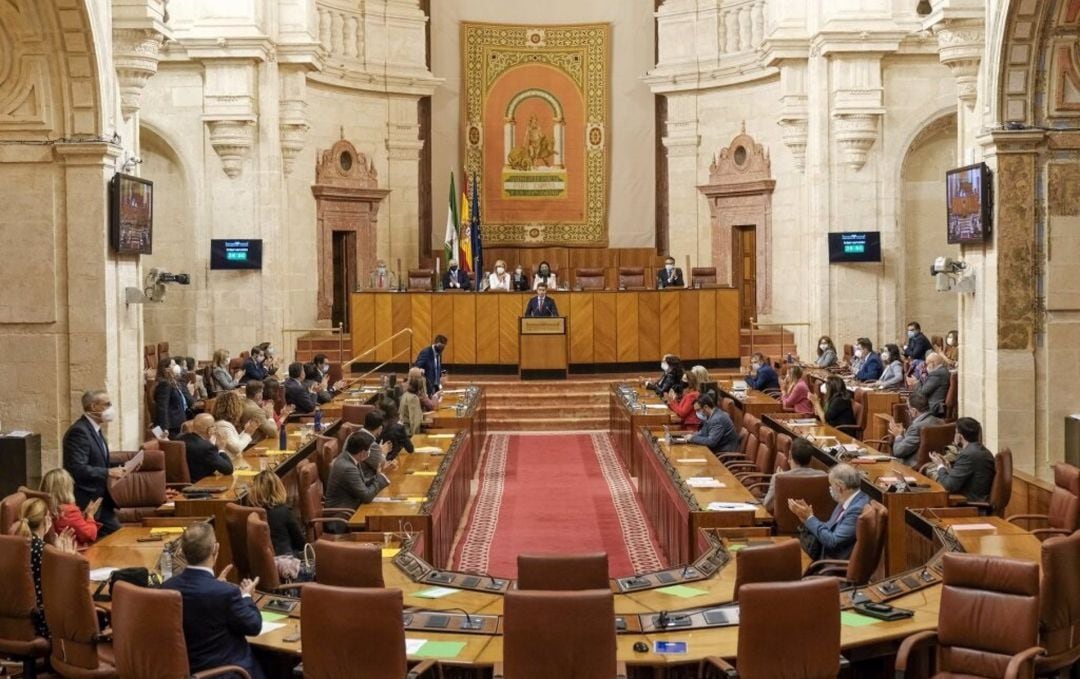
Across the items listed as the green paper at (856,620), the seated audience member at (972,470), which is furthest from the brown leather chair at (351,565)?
the seated audience member at (972,470)

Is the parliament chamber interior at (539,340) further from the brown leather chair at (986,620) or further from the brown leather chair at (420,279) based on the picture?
the brown leather chair at (420,279)

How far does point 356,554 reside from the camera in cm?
677

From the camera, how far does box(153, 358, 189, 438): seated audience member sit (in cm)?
1416

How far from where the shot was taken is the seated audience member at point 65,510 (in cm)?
824

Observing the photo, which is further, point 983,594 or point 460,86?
point 460,86

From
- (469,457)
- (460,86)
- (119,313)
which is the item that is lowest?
(469,457)

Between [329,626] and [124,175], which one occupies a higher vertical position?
[124,175]

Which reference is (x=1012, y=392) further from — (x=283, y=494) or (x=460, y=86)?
(x=460, y=86)

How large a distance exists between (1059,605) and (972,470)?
3406 millimetres

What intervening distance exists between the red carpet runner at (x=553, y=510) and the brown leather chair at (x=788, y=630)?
4.84 meters

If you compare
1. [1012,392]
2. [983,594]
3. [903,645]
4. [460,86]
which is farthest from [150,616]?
[460,86]

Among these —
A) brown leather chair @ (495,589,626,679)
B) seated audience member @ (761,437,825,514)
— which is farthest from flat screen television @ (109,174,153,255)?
brown leather chair @ (495,589,626,679)

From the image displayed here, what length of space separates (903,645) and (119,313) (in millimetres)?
9352

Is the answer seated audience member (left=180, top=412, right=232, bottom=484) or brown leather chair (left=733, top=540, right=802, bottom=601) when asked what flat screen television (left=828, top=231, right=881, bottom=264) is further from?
brown leather chair (left=733, top=540, right=802, bottom=601)
